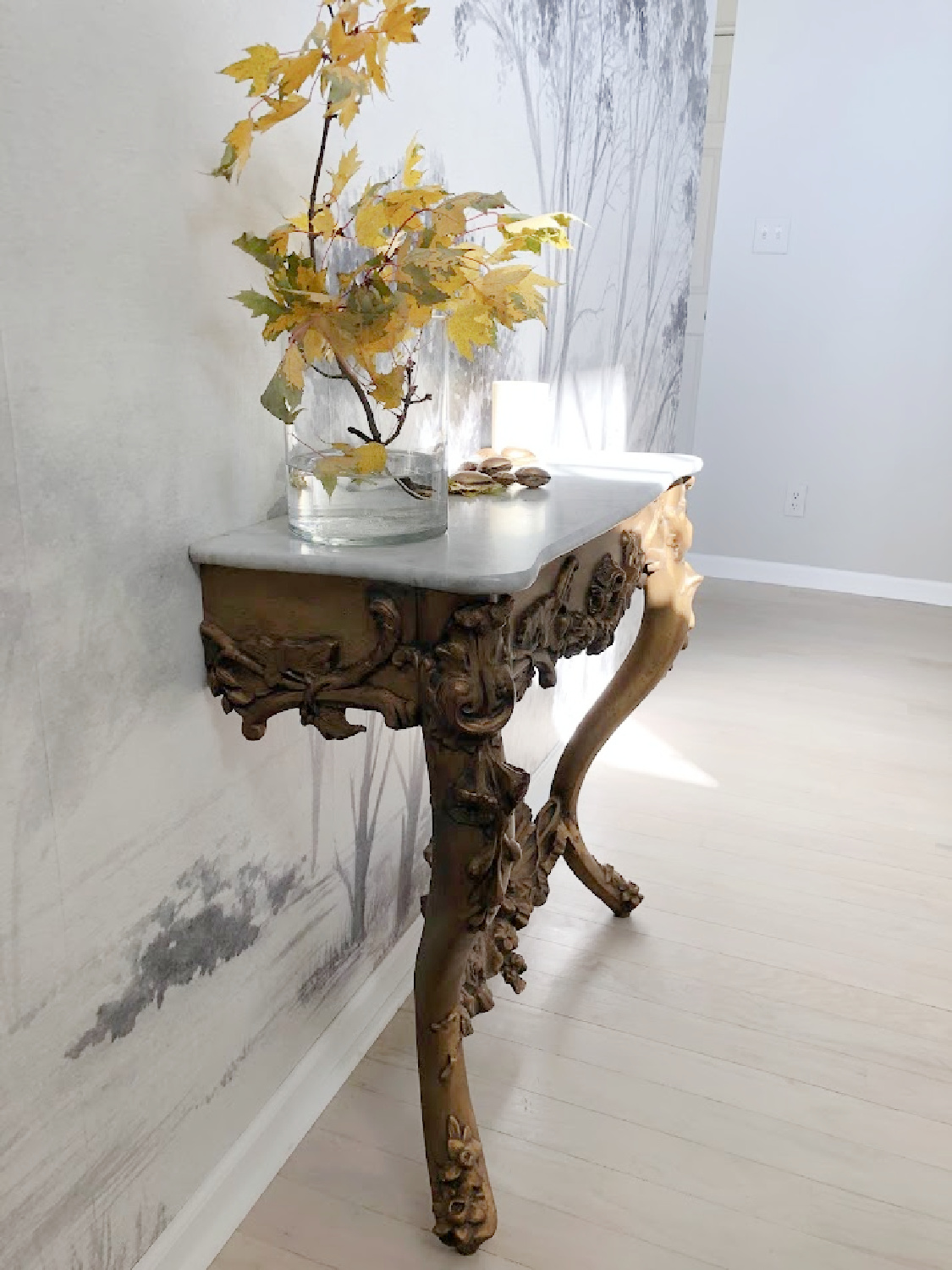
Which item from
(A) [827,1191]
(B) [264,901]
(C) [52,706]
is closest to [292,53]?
(C) [52,706]

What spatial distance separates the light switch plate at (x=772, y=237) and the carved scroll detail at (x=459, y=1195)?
3.29 m

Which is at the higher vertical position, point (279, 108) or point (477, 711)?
point (279, 108)

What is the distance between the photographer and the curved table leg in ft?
5.01

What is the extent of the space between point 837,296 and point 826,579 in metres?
0.99

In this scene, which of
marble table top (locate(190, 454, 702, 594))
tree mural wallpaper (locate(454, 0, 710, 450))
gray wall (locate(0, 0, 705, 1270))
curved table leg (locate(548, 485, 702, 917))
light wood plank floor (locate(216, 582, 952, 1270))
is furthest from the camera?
tree mural wallpaper (locate(454, 0, 710, 450))

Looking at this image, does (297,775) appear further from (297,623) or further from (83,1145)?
(83,1145)

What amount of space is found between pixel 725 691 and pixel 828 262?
5.55 ft

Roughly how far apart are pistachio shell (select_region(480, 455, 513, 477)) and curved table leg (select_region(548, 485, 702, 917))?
0.75 feet

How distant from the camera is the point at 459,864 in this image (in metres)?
1.00

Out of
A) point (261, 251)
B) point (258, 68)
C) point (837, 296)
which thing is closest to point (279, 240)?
point (261, 251)

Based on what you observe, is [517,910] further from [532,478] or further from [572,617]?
[532,478]

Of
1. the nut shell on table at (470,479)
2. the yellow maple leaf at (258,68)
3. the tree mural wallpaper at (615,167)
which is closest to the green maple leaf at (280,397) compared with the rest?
the yellow maple leaf at (258,68)

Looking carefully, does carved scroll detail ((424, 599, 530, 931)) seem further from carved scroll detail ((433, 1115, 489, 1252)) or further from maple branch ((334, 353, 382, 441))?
carved scroll detail ((433, 1115, 489, 1252))

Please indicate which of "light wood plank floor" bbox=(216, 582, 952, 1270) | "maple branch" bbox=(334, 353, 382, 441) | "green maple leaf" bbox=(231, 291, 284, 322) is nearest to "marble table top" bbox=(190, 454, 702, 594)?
"maple branch" bbox=(334, 353, 382, 441)
